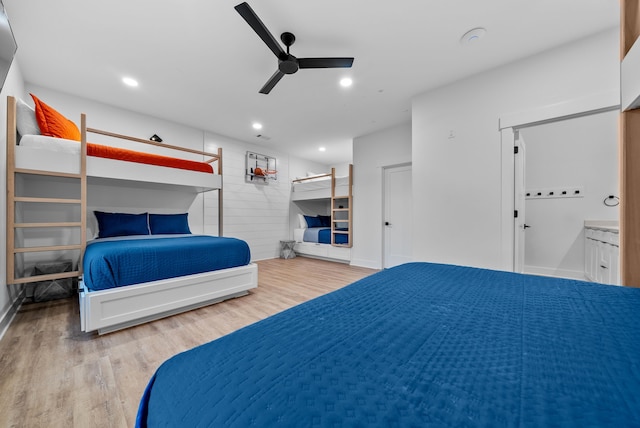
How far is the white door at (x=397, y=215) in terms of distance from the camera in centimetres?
410

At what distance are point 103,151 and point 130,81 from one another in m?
0.98

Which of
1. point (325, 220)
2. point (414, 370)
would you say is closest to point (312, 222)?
point (325, 220)

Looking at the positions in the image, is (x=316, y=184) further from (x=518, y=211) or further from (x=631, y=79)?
(x=631, y=79)

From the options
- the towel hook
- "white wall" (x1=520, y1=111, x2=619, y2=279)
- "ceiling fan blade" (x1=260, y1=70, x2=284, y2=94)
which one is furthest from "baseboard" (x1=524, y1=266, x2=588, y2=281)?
"ceiling fan blade" (x1=260, y1=70, x2=284, y2=94)

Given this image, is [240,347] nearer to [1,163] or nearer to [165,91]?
[1,163]

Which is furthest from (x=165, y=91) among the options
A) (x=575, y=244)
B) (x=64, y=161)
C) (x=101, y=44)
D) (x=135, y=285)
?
(x=575, y=244)

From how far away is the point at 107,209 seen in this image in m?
3.32

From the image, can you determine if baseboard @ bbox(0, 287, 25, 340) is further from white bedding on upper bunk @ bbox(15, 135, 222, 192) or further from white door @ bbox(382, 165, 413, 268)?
white door @ bbox(382, 165, 413, 268)

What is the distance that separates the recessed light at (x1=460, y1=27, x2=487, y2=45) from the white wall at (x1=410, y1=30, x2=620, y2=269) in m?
0.62

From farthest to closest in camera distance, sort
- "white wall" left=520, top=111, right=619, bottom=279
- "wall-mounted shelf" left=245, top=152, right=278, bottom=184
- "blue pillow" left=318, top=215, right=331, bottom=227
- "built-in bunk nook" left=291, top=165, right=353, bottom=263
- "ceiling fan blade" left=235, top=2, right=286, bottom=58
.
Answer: "blue pillow" left=318, top=215, right=331, bottom=227 → "wall-mounted shelf" left=245, top=152, right=278, bottom=184 → "built-in bunk nook" left=291, top=165, right=353, bottom=263 → "white wall" left=520, top=111, right=619, bottom=279 → "ceiling fan blade" left=235, top=2, right=286, bottom=58

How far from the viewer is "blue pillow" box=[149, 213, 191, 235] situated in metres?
3.38

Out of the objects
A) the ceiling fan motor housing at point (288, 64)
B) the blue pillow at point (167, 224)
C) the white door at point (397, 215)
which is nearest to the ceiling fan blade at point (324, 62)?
the ceiling fan motor housing at point (288, 64)

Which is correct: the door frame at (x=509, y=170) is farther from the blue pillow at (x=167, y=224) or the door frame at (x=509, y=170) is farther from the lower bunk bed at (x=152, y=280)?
the blue pillow at (x=167, y=224)

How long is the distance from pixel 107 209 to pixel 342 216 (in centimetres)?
418
